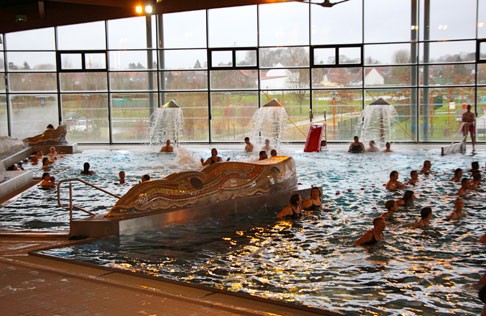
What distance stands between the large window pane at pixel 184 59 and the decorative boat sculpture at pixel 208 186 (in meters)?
12.0

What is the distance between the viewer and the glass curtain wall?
22.7m

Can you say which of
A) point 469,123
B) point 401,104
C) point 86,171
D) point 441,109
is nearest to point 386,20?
point 401,104

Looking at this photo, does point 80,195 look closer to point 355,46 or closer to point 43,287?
point 43,287

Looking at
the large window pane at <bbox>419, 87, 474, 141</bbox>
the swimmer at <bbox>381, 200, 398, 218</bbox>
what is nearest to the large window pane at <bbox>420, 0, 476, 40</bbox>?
the large window pane at <bbox>419, 87, 474, 141</bbox>

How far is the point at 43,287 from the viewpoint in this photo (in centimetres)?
632

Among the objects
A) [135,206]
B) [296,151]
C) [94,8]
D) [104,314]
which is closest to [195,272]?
[104,314]

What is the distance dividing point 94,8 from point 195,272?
417 inches

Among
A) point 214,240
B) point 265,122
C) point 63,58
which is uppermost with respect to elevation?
point 63,58

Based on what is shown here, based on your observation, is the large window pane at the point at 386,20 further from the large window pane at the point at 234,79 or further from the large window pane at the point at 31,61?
the large window pane at the point at 31,61

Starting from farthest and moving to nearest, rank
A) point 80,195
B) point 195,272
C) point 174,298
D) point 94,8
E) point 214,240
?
point 94,8 < point 80,195 < point 214,240 < point 195,272 < point 174,298

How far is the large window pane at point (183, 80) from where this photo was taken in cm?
2420

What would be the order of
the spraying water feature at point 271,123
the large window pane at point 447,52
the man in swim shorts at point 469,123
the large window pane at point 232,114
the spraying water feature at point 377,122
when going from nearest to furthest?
the man in swim shorts at point 469,123
the spraying water feature at point 377,122
the spraying water feature at point 271,123
the large window pane at point 447,52
the large window pane at point 232,114

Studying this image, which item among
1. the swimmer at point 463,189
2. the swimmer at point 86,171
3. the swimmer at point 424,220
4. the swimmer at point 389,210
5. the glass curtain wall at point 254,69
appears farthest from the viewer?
the glass curtain wall at point 254,69

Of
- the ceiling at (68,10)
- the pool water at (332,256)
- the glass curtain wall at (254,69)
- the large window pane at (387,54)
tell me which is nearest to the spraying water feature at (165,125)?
the glass curtain wall at (254,69)
